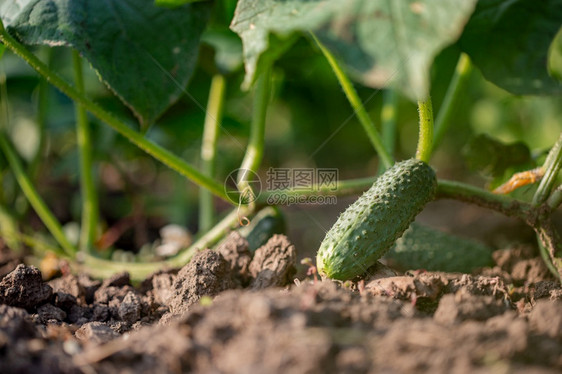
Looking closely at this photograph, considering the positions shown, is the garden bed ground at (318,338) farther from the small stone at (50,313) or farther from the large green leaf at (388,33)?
the large green leaf at (388,33)

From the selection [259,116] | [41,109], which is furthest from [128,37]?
[41,109]

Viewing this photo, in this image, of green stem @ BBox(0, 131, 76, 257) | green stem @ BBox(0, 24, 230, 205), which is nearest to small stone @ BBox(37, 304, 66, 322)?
green stem @ BBox(0, 24, 230, 205)

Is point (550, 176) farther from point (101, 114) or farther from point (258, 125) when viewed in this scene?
point (101, 114)

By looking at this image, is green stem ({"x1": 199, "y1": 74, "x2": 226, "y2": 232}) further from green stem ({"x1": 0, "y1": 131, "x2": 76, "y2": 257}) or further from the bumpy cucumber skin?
the bumpy cucumber skin

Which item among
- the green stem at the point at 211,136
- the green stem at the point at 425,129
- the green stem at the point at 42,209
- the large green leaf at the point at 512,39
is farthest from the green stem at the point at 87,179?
the large green leaf at the point at 512,39

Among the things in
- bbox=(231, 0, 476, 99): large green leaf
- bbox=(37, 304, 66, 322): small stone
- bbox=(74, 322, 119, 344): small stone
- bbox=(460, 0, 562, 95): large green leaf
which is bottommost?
bbox=(37, 304, 66, 322): small stone

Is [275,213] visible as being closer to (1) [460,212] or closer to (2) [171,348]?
(2) [171,348]
